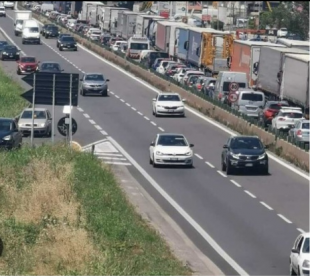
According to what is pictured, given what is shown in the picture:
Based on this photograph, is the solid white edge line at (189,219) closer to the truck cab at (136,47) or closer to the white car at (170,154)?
the white car at (170,154)

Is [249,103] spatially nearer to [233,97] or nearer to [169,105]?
[233,97]

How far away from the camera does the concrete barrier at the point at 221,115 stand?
4416cm

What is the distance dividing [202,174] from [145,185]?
348 cm

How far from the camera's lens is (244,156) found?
41.0 meters

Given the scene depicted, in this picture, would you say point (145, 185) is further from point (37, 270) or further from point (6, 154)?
point (37, 270)

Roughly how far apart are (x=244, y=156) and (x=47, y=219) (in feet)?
54.9

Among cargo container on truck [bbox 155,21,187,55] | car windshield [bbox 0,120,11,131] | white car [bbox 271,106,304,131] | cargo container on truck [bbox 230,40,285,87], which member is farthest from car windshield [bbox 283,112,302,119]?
cargo container on truck [bbox 155,21,187,55]

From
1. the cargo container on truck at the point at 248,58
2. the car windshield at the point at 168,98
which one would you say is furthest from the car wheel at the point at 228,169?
the cargo container on truck at the point at 248,58

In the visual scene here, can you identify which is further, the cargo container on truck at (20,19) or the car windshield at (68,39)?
the cargo container on truck at (20,19)

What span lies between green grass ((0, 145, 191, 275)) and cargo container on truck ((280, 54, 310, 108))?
928 inches

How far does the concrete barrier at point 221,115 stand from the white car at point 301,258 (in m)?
17.6

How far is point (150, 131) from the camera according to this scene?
52.8 metres

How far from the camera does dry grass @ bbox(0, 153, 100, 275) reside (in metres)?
21.2

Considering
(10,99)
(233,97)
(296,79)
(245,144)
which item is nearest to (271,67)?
(296,79)
